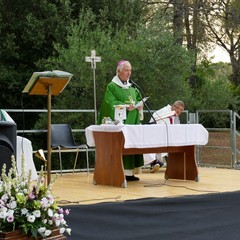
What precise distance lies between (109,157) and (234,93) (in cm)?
1522

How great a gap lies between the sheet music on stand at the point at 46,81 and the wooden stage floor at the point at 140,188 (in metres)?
1.11

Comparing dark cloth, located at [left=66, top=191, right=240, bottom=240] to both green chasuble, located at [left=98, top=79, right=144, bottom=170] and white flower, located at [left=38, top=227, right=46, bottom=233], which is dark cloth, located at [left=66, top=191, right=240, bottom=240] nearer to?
white flower, located at [left=38, top=227, right=46, bottom=233]

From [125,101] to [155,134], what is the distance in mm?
861

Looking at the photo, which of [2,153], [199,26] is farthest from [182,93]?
[2,153]

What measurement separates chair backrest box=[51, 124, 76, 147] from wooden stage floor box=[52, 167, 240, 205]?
0.51 metres

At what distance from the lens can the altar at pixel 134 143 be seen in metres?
7.07

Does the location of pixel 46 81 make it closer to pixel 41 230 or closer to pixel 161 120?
pixel 41 230

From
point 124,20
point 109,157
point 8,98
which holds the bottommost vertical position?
point 109,157

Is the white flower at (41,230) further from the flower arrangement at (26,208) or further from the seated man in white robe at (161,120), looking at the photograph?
the seated man in white robe at (161,120)

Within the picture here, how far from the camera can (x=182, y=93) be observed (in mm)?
16000

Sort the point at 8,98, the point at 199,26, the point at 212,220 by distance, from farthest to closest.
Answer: the point at 199,26, the point at 8,98, the point at 212,220

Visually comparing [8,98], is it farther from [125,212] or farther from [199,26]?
[125,212]

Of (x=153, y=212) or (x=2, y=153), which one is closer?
(x=2, y=153)

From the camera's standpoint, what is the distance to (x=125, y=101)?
795 cm
